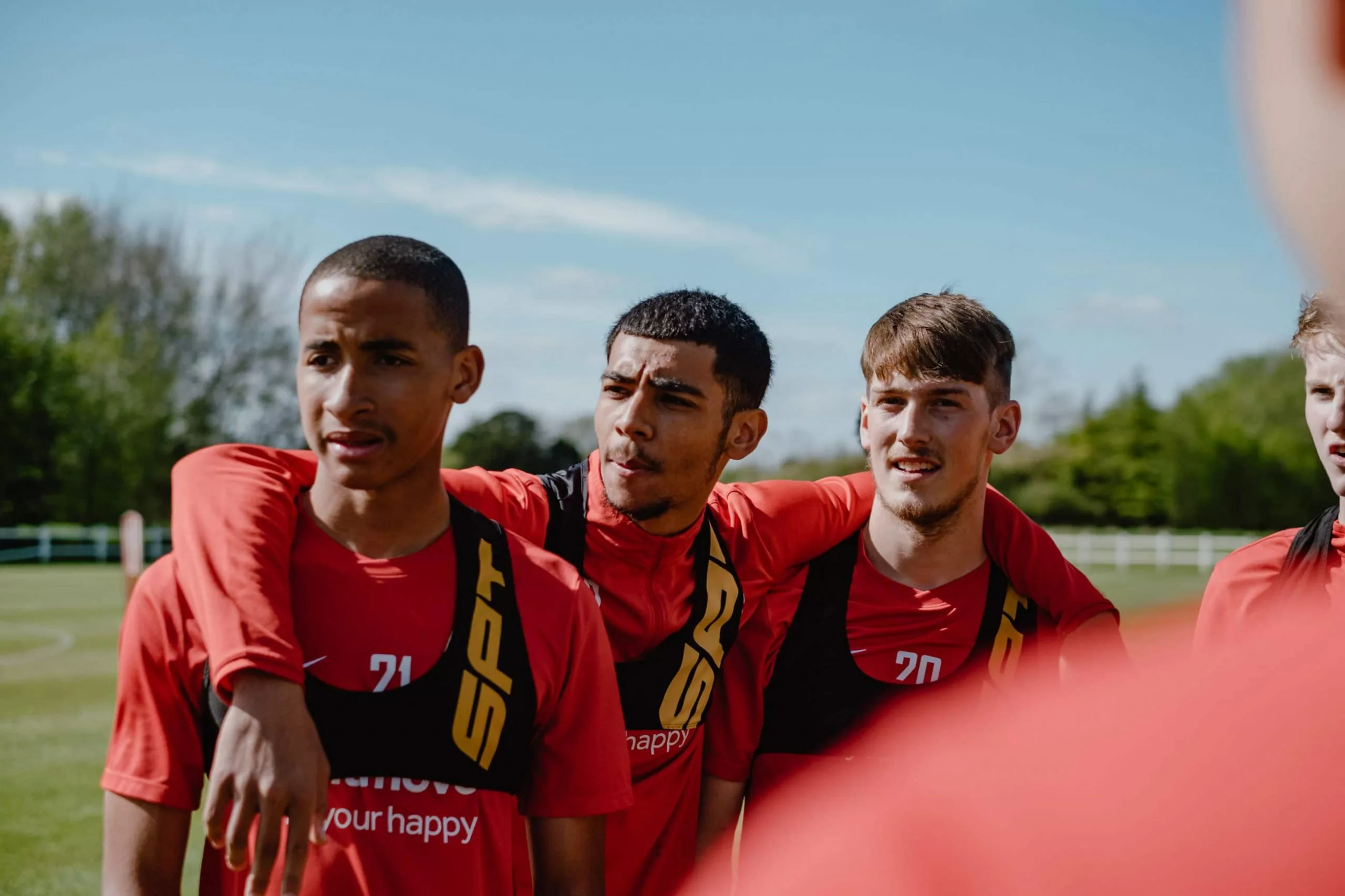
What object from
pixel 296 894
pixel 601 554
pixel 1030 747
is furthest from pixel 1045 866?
pixel 601 554

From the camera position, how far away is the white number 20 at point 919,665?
10.4 feet

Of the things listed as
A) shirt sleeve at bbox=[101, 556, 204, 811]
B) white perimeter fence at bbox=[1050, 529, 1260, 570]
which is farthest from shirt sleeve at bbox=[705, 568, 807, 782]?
white perimeter fence at bbox=[1050, 529, 1260, 570]

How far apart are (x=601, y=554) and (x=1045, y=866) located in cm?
269

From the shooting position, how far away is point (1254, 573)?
335cm

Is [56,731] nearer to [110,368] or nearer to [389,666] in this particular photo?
[389,666]

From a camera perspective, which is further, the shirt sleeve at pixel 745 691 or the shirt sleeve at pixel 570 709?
the shirt sleeve at pixel 745 691

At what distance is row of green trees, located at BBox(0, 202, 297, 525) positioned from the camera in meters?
38.5

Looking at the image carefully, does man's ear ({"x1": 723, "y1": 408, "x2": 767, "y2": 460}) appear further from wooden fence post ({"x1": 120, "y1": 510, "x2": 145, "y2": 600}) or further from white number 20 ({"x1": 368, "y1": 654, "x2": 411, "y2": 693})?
wooden fence post ({"x1": 120, "y1": 510, "x2": 145, "y2": 600})

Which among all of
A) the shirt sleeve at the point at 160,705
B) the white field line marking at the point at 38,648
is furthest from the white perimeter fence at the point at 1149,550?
the shirt sleeve at the point at 160,705

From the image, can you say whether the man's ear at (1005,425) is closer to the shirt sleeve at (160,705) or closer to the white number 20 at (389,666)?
the white number 20 at (389,666)

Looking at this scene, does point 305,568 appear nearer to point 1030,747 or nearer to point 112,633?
point 1030,747

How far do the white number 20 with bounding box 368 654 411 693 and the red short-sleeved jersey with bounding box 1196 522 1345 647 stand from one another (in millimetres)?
2107

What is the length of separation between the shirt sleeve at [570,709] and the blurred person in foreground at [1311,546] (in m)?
1.68

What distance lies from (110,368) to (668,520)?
44.8 meters
